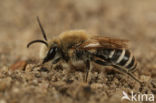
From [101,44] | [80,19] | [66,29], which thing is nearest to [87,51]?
[101,44]

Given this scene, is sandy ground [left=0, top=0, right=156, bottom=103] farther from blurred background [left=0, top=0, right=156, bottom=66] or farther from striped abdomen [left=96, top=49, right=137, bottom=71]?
striped abdomen [left=96, top=49, right=137, bottom=71]

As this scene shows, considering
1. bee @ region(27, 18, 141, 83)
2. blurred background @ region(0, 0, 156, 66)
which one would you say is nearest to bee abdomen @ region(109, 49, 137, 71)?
bee @ region(27, 18, 141, 83)

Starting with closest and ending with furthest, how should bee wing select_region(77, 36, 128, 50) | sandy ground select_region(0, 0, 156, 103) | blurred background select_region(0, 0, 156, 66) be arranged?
sandy ground select_region(0, 0, 156, 103) → bee wing select_region(77, 36, 128, 50) → blurred background select_region(0, 0, 156, 66)

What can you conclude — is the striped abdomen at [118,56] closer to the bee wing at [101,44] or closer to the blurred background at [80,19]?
the bee wing at [101,44]

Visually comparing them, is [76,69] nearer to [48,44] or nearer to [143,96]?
[48,44]

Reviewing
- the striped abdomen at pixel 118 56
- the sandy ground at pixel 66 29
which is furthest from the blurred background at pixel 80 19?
the striped abdomen at pixel 118 56

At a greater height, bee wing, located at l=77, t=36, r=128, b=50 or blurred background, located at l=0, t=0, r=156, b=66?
blurred background, located at l=0, t=0, r=156, b=66

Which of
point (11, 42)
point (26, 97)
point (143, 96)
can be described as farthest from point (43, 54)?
point (11, 42)

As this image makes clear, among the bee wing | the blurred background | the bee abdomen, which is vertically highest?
the blurred background
